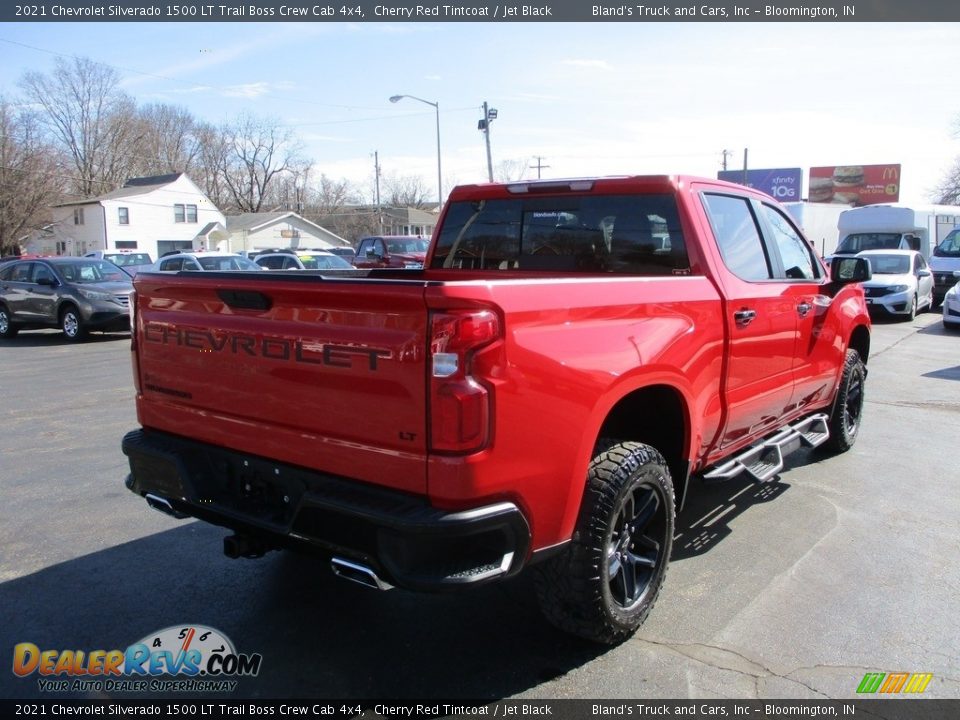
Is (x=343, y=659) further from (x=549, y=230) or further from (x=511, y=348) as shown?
(x=549, y=230)

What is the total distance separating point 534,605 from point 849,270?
3420 millimetres

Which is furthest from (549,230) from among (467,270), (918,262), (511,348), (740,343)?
(918,262)

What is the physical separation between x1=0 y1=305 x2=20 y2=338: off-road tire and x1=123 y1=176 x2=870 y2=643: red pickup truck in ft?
50.2

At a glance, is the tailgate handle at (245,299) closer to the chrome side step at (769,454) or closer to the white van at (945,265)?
the chrome side step at (769,454)

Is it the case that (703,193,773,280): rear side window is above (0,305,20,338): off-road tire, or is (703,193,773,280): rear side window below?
above

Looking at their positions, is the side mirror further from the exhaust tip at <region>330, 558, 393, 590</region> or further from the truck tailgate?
the exhaust tip at <region>330, 558, 393, 590</region>

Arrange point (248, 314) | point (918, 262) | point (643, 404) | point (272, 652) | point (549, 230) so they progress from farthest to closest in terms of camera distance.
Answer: point (918, 262), point (549, 230), point (643, 404), point (272, 652), point (248, 314)

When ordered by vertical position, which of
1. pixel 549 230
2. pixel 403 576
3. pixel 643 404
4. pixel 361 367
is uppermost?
pixel 549 230

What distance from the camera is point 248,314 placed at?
9.68ft

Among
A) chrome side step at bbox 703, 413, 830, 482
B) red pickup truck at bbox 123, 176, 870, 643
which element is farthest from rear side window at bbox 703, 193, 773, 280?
chrome side step at bbox 703, 413, 830, 482

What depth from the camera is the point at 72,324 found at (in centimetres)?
1512

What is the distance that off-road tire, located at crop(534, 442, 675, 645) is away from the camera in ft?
9.64

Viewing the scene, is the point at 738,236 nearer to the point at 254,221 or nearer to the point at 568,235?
the point at 568,235

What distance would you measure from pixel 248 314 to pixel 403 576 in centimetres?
123
